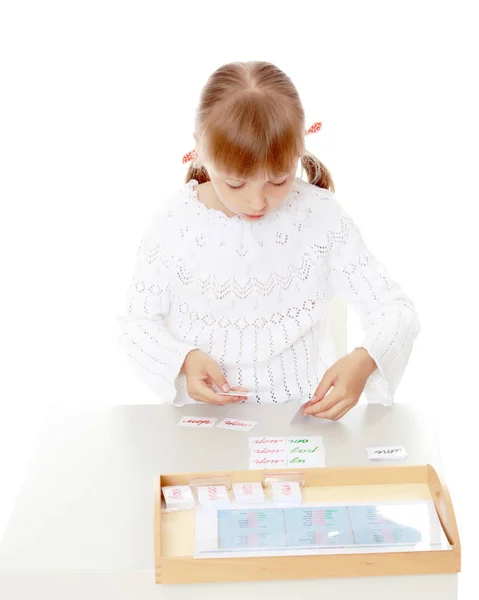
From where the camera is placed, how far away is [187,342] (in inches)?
75.5

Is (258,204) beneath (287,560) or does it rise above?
above

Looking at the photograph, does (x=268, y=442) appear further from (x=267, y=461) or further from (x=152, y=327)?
(x=152, y=327)

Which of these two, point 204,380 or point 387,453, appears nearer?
point 387,453

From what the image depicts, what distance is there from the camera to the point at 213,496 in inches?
52.3

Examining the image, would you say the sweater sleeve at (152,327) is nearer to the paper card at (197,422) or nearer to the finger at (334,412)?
the paper card at (197,422)

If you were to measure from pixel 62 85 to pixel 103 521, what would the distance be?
1931 millimetres

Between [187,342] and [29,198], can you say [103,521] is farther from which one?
[29,198]

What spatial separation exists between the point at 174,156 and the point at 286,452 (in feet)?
5.38

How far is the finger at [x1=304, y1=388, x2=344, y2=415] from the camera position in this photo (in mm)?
1615

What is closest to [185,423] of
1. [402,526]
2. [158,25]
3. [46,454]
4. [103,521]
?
[46,454]

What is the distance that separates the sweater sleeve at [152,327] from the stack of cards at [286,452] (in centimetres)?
27

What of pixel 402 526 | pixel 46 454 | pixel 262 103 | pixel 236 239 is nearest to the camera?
pixel 402 526

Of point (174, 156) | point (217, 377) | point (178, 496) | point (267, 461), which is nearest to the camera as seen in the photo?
point (178, 496)

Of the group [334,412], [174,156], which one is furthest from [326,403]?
[174,156]
